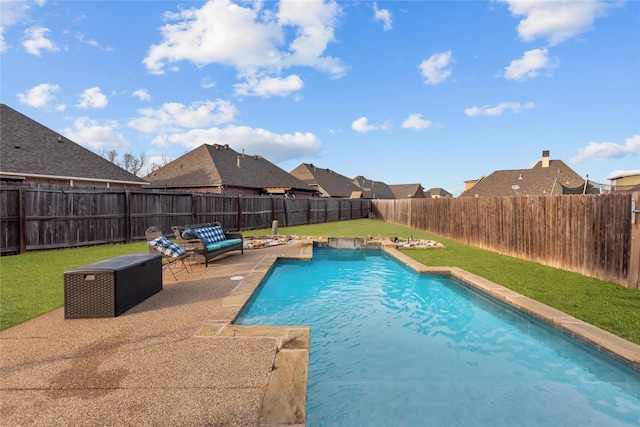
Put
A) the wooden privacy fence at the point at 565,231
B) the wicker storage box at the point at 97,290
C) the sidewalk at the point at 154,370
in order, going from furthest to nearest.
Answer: the wooden privacy fence at the point at 565,231 → the wicker storage box at the point at 97,290 → the sidewalk at the point at 154,370

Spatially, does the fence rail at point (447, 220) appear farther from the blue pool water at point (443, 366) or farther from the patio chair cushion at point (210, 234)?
the patio chair cushion at point (210, 234)

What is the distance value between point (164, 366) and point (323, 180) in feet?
141

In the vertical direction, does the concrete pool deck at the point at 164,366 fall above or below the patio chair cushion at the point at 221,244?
below

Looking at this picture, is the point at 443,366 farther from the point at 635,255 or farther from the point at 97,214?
the point at 97,214

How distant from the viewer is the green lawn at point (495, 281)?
460 cm

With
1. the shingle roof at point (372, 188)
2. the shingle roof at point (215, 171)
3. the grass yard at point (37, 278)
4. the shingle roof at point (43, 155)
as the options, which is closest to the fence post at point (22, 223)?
the grass yard at point (37, 278)

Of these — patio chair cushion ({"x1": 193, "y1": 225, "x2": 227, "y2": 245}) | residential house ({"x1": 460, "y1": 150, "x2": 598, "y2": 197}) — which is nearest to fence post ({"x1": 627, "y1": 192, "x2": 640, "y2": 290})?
patio chair cushion ({"x1": 193, "y1": 225, "x2": 227, "y2": 245})

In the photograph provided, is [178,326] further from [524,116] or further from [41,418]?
[524,116]

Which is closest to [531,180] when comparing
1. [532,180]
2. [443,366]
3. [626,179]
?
[532,180]

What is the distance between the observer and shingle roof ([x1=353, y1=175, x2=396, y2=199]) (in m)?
59.3

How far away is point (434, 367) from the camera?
392 cm

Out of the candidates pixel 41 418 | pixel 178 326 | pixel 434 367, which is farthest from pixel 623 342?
pixel 41 418

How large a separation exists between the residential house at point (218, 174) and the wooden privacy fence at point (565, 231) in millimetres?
19092

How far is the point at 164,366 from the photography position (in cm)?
Result: 312
